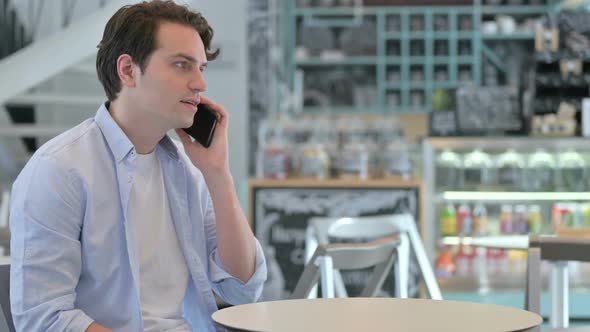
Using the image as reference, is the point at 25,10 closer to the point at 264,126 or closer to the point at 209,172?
the point at 264,126

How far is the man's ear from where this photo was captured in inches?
89.9

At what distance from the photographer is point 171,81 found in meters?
2.27

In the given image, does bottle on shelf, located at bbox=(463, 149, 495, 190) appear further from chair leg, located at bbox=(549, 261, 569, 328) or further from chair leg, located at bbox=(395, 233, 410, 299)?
chair leg, located at bbox=(395, 233, 410, 299)

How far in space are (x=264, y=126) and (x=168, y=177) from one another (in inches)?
186

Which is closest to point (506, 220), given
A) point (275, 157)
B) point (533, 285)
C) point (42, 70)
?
point (275, 157)

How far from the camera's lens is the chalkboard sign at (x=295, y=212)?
22.3 feet

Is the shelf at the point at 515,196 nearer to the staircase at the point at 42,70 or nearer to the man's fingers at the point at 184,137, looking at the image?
the staircase at the point at 42,70

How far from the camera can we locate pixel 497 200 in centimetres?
704

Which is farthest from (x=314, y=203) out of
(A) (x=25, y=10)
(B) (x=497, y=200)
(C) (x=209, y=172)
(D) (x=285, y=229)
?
(C) (x=209, y=172)

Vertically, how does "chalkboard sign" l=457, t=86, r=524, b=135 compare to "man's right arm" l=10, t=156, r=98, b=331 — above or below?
above

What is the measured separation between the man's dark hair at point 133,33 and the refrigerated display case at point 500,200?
4.67 meters

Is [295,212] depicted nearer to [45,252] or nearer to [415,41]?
[45,252]

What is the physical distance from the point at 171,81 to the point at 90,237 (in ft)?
1.28

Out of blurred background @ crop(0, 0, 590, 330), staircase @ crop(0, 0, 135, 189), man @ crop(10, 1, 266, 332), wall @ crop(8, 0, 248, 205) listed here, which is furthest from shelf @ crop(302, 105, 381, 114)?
man @ crop(10, 1, 266, 332)
